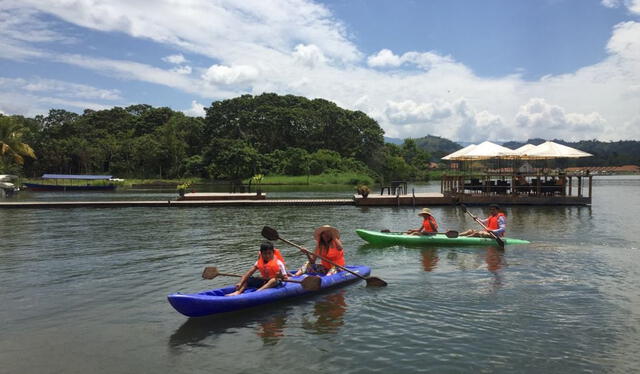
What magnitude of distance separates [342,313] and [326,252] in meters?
2.14

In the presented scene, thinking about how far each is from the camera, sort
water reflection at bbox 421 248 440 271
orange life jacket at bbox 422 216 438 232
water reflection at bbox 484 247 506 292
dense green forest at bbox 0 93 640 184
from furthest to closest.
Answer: dense green forest at bbox 0 93 640 184
orange life jacket at bbox 422 216 438 232
water reflection at bbox 421 248 440 271
water reflection at bbox 484 247 506 292

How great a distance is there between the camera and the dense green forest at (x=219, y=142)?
71.9 m

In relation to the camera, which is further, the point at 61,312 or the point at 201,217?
the point at 201,217

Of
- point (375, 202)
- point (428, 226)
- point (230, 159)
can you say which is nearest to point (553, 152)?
point (375, 202)

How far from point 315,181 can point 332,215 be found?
42.5 m

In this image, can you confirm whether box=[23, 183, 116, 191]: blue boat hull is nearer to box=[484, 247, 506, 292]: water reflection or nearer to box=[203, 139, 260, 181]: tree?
box=[203, 139, 260, 181]: tree

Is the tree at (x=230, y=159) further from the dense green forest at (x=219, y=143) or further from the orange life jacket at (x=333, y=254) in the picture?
the orange life jacket at (x=333, y=254)

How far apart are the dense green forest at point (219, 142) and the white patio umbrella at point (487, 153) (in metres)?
41.4

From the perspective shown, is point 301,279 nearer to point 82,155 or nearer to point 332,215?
point 332,215

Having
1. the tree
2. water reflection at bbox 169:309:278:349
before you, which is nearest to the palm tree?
the tree

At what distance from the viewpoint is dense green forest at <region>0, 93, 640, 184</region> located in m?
71.8

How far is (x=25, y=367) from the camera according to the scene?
22.0 ft

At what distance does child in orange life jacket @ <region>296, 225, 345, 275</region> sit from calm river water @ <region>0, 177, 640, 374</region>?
2.32ft

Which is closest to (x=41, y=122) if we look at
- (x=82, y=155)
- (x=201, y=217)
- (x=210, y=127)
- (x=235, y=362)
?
(x=82, y=155)
